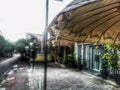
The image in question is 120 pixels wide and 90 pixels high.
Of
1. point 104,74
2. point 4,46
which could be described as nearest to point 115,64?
point 104,74

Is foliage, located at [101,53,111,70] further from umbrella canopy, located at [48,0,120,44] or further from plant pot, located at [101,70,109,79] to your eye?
umbrella canopy, located at [48,0,120,44]

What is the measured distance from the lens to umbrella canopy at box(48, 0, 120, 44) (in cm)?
184

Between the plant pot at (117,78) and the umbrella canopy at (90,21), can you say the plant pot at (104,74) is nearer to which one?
the plant pot at (117,78)

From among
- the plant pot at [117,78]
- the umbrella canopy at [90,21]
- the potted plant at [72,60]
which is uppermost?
the umbrella canopy at [90,21]

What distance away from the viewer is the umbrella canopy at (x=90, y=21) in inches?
72.6

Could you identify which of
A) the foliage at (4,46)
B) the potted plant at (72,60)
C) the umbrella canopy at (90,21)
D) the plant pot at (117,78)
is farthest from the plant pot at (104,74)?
the foliage at (4,46)

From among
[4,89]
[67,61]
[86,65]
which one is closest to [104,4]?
[4,89]

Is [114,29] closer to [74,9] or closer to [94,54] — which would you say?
[74,9]

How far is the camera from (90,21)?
2.30 meters

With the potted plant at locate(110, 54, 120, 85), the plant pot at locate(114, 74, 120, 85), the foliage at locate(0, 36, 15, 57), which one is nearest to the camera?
the plant pot at locate(114, 74, 120, 85)

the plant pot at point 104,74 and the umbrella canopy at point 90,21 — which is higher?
the umbrella canopy at point 90,21

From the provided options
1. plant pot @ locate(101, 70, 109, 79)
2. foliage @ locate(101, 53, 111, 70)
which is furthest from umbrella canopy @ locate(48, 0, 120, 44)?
plant pot @ locate(101, 70, 109, 79)

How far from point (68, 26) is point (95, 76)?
13.3 m

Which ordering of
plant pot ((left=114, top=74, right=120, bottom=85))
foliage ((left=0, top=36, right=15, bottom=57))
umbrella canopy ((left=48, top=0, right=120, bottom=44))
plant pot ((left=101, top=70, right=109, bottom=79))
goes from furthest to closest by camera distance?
foliage ((left=0, top=36, right=15, bottom=57))
plant pot ((left=101, top=70, right=109, bottom=79))
plant pot ((left=114, top=74, right=120, bottom=85))
umbrella canopy ((left=48, top=0, right=120, bottom=44))
